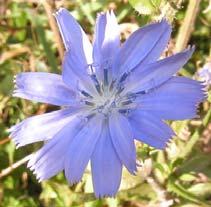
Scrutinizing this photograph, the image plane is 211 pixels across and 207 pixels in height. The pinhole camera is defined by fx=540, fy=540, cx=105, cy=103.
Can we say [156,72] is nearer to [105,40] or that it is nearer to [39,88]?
[105,40]

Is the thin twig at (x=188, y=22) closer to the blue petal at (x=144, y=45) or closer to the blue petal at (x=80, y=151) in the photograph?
the blue petal at (x=144, y=45)

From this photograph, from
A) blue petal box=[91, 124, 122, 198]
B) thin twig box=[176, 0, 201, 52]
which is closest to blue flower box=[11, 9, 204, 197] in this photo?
blue petal box=[91, 124, 122, 198]

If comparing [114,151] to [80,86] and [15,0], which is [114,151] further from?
[15,0]

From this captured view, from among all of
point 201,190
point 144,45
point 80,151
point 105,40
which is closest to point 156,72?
point 144,45

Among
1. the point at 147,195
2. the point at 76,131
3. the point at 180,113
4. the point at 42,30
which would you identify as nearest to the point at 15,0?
the point at 42,30

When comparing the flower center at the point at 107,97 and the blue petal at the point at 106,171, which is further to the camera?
the flower center at the point at 107,97

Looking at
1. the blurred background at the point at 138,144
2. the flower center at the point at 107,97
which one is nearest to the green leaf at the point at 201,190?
the blurred background at the point at 138,144
